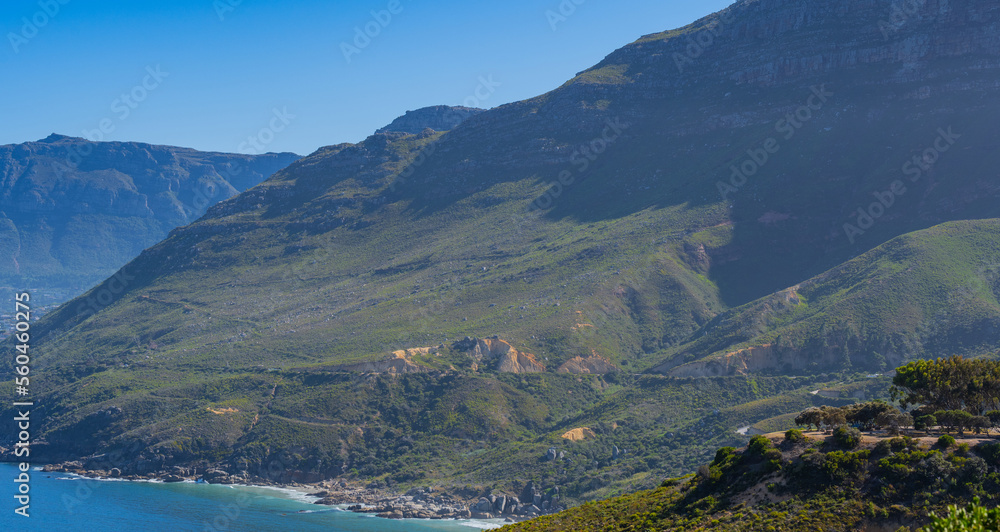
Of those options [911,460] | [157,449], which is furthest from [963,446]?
[157,449]

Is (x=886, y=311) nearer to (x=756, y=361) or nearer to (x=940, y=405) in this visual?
(x=756, y=361)

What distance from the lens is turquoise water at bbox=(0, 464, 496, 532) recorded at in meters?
120

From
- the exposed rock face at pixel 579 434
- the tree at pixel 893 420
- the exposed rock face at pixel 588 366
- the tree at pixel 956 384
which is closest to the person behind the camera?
the tree at pixel 893 420

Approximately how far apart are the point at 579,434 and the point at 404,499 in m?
28.8

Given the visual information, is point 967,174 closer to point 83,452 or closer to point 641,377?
point 641,377

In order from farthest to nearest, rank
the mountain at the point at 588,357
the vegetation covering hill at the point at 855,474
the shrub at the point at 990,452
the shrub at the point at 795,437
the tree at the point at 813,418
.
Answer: the mountain at the point at 588,357, the tree at the point at 813,418, the shrub at the point at 795,437, the shrub at the point at 990,452, the vegetation covering hill at the point at 855,474

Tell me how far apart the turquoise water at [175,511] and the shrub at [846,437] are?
67146 mm

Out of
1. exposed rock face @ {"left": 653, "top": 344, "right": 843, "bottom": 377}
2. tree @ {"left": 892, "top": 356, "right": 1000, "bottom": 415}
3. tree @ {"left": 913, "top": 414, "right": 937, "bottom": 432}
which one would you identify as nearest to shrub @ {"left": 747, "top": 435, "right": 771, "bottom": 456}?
tree @ {"left": 913, "top": 414, "right": 937, "bottom": 432}

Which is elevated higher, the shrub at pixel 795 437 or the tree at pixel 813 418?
the shrub at pixel 795 437

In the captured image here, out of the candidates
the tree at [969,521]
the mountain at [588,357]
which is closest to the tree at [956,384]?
the tree at [969,521]

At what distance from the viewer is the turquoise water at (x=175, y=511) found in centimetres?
11950

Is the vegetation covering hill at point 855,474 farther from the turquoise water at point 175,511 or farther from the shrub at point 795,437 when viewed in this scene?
the turquoise water at point 175,511

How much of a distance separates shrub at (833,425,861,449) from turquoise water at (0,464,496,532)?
67146 millimetres

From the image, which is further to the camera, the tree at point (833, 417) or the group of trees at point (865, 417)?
the tree at point (833, 417)
